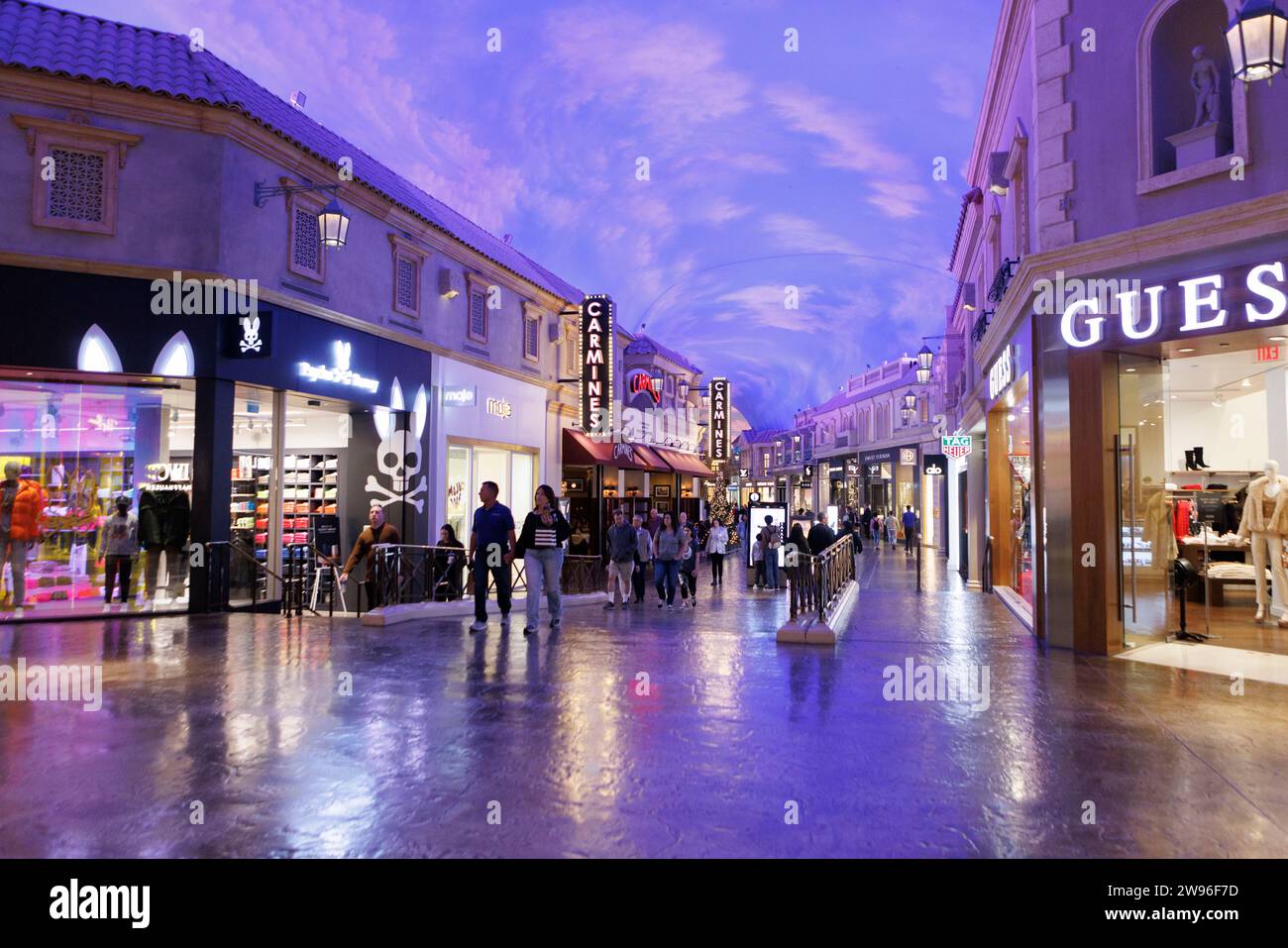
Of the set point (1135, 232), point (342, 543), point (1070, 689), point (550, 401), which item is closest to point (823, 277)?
point (550, 401)

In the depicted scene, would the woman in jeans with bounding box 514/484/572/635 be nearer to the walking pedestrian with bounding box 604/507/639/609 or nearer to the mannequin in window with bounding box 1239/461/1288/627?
the walking pedestrian with bounding box 604/507/639/609

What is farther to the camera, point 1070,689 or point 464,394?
point 464,394

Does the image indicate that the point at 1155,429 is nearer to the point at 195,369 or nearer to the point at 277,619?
the point at 277,619

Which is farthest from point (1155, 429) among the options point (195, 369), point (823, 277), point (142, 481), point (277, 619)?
point (823, 277)

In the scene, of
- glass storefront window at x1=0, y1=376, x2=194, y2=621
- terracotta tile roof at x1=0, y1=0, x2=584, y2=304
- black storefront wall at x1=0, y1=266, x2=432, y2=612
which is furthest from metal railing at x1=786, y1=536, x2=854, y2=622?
terracotta tile roof at x1=0, y1=0, x2=584, y2=304

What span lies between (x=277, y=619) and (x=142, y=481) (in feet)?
10.4

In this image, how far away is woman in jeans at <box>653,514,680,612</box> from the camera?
14594mm

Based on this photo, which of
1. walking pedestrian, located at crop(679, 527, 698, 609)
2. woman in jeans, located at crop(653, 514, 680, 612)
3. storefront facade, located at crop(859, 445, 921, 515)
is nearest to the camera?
woman in jeans, located at crop(653, 514, 680, 612)

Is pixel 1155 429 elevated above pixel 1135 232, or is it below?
below

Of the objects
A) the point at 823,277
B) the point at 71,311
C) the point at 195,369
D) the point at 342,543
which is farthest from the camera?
the point at 823,277

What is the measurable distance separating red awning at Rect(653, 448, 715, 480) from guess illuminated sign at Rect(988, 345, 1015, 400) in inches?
738

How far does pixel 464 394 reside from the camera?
19.7 meters

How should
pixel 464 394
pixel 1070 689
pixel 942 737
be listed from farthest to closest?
pixel 464 394
pixel 1070 689
pixel 942 737
